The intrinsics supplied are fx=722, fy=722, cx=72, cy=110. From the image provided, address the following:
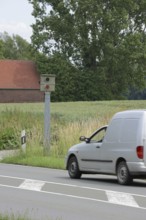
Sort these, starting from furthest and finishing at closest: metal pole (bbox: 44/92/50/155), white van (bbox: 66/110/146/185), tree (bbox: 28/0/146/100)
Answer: tree (bbox: 28/0/146/100) < metal pole (bbox: 44/92/50/155) < white van (bbox: 66/110/146/185)

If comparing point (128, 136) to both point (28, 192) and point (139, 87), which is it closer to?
point (28, 192)

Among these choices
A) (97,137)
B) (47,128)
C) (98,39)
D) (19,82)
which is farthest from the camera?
(19,82)

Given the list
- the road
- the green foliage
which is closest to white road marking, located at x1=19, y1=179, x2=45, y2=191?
the road

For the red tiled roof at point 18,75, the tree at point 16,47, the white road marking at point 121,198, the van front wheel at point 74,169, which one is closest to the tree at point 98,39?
the red tiled roof at point 18,75

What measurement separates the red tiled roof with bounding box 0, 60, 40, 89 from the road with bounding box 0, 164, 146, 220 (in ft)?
253

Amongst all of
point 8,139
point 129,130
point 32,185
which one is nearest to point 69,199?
point 32,185

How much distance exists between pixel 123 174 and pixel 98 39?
66078 millimetres

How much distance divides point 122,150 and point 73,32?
221 feet

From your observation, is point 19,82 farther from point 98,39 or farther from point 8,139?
point 8,139

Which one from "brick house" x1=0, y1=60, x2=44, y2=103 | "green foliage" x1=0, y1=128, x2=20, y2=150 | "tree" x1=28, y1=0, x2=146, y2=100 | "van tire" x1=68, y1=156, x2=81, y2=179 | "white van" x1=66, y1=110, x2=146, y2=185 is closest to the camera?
"white van" x1=66, y1=110, x2=146, y2=185

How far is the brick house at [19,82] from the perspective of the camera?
96750 mm

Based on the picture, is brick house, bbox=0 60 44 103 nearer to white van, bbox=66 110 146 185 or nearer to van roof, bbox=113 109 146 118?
white van, bbox=66 110 146 185

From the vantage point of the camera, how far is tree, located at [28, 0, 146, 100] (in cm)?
8250

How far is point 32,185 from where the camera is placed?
1766cm
